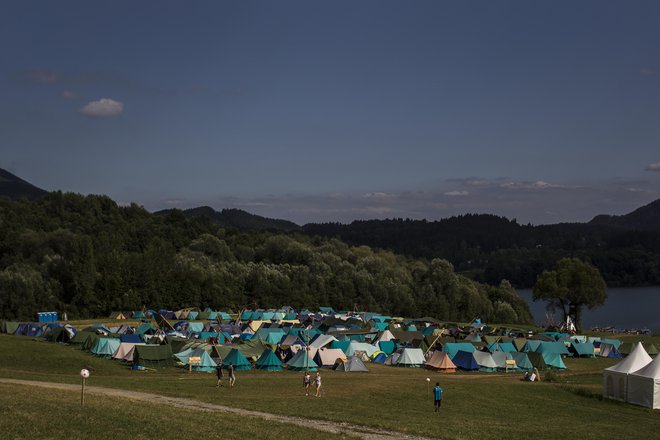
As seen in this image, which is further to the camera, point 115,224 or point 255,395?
point 115,224

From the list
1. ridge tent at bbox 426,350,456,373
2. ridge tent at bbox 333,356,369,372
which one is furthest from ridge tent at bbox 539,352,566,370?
ridge tent at bbox 333,356,369,372

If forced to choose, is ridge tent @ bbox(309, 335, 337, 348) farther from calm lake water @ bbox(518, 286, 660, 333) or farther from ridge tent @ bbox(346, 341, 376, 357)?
calm lake water @ bbox(518, 286, 660, 333)

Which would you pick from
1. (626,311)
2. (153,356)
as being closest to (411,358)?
(153,356)

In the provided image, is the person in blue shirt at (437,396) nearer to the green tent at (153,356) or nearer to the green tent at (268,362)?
the green tent at (268,362)

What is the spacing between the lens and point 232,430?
52.0 feet

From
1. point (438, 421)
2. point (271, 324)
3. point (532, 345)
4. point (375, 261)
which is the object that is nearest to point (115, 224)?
point (375, 261)

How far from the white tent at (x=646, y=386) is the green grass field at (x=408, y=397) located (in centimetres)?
52

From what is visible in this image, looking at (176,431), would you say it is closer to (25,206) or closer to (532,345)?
(532,345)

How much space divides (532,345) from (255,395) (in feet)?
81.6

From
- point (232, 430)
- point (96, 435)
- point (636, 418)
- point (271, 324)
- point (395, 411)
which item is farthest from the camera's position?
point (271, 324)

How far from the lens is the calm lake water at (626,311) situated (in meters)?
96.5

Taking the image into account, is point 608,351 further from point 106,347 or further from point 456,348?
point 106,347

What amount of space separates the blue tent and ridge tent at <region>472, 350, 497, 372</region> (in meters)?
0.23

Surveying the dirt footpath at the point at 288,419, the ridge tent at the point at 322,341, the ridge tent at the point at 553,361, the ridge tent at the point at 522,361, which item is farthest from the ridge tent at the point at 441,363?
the dirt footpath at the point at 288,419
